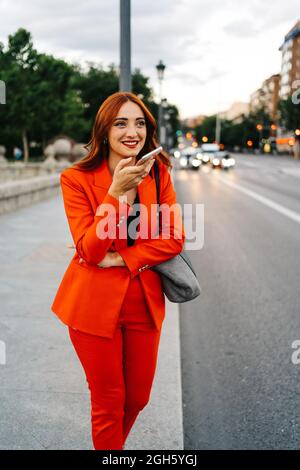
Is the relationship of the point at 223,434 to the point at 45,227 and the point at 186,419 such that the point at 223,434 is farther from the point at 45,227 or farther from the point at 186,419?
the point at 45,227

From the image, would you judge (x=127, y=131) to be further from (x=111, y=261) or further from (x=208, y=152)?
(x=208, y=152)

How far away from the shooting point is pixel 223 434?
3020 mm

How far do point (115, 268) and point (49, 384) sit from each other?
63.7 inches

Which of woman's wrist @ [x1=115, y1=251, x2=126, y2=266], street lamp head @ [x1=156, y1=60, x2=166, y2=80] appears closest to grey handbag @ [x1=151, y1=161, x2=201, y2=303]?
woman's wrist @ [x1=115, y1=251, x2=126, y2=266]

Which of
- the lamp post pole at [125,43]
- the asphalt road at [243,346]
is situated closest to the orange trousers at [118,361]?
the asphalt road at [243,346]

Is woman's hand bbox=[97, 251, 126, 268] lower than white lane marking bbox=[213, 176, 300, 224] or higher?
higher

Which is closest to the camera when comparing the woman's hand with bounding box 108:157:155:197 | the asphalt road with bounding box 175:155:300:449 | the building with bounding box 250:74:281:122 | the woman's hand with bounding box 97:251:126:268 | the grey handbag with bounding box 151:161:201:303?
the woman's hand with bounding box 108:157:155:197

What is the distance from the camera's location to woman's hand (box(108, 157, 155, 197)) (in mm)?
1919

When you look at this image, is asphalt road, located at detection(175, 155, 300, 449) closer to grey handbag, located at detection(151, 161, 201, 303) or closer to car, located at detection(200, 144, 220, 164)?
grey handbag, located at detection(151, 161, 201, 303)

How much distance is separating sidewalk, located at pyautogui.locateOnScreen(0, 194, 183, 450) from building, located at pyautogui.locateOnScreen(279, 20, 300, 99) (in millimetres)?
97418

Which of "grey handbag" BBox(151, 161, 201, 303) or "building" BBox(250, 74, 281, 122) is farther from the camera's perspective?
"building" BBox(250, 74, 281, 122)

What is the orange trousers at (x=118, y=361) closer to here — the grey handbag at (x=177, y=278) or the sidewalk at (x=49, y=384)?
the grey handbag at (x=177, y=278)

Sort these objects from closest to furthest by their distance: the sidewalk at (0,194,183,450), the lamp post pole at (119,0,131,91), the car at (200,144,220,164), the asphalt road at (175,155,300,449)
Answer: the sidewalk at (0,194,183,450) → the asphalt road at (175,155,300,449) → the lamp post pole at (119,0,131,91) → the car at (200,144,220,164)
